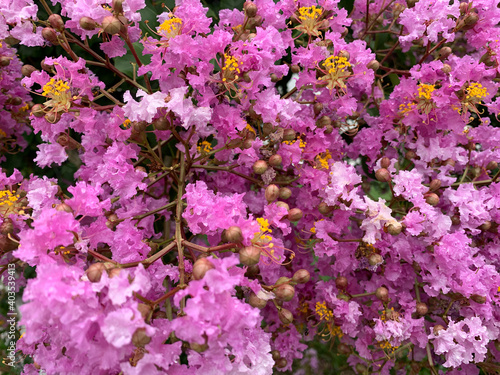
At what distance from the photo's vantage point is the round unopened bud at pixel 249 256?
42.4 inches

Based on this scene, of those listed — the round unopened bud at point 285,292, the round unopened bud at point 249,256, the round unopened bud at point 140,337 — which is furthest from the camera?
the round unopened bud at point 285,292

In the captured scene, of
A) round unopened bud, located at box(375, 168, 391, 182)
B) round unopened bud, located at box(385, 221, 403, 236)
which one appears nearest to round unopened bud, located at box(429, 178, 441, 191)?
round unopened bud, located at box(375, 168, 391, 182)

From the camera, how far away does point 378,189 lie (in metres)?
3.01

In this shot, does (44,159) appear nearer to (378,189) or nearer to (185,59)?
(185,59)

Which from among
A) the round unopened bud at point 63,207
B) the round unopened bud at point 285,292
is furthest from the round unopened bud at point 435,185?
the round unopened bud at point 63,207

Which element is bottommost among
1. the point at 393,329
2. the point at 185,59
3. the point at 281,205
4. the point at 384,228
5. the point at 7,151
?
the point at 393,329

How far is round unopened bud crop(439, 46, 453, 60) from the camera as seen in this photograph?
5.27ft

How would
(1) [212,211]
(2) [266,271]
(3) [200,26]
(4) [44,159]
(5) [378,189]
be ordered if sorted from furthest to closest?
1. (5) [378,189]
2. (4) [44,159]
3. (2) [266,271]
4. (3) [200,26]
5. (1) [212,211]

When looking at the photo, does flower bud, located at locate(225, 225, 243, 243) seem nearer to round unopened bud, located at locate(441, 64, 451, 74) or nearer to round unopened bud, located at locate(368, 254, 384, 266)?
round unopened bud, located at locate(368, 254, 384, 266)

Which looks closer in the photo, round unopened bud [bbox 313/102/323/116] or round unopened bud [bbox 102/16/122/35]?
round unopened bud [bbox 102/16/122/35]

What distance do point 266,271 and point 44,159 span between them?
37.4 inches

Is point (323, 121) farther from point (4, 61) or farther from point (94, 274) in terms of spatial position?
point (4, 61)

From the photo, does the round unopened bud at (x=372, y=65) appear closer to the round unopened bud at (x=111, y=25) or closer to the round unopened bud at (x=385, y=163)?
the round unopened bud at (x=385, y=163)

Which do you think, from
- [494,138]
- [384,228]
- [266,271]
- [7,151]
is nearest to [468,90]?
[494,138]
